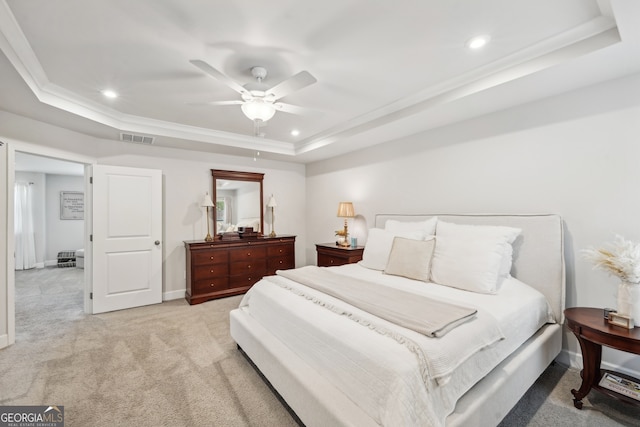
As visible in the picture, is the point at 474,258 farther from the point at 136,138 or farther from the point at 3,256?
the point at 3,256

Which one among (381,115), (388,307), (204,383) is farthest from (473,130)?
(204,383)

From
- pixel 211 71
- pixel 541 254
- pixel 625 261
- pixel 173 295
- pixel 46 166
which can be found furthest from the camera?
pixel 46 166

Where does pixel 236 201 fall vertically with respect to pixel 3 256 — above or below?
above

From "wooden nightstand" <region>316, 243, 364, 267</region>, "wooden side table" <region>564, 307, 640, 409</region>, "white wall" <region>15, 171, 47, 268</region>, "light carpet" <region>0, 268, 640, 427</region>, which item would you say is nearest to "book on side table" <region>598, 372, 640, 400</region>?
"wooden side table" <region>564, 307, 640, 409</region>

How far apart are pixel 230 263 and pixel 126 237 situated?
148 cm

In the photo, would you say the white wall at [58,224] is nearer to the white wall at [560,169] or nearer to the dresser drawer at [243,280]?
the dresser drawer at [243,280]

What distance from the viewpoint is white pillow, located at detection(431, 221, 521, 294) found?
2.27 metres

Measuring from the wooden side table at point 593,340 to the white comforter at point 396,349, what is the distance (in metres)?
0.25

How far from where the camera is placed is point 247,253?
454 centimetres

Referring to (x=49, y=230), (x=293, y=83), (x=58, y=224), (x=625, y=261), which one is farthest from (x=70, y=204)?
(x=625, y=261)

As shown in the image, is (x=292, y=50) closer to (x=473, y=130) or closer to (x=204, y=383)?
(x=473, y=130)

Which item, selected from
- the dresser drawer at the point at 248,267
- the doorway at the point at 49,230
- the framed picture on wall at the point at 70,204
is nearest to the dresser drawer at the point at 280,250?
the dresser drawer at the point at 248,267

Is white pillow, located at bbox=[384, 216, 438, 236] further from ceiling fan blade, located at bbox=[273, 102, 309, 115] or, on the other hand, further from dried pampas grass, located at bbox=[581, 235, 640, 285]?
ceiling fan blade, located at bbox=[273, 102, 309, 115]

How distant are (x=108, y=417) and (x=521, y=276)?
11.4 feet
